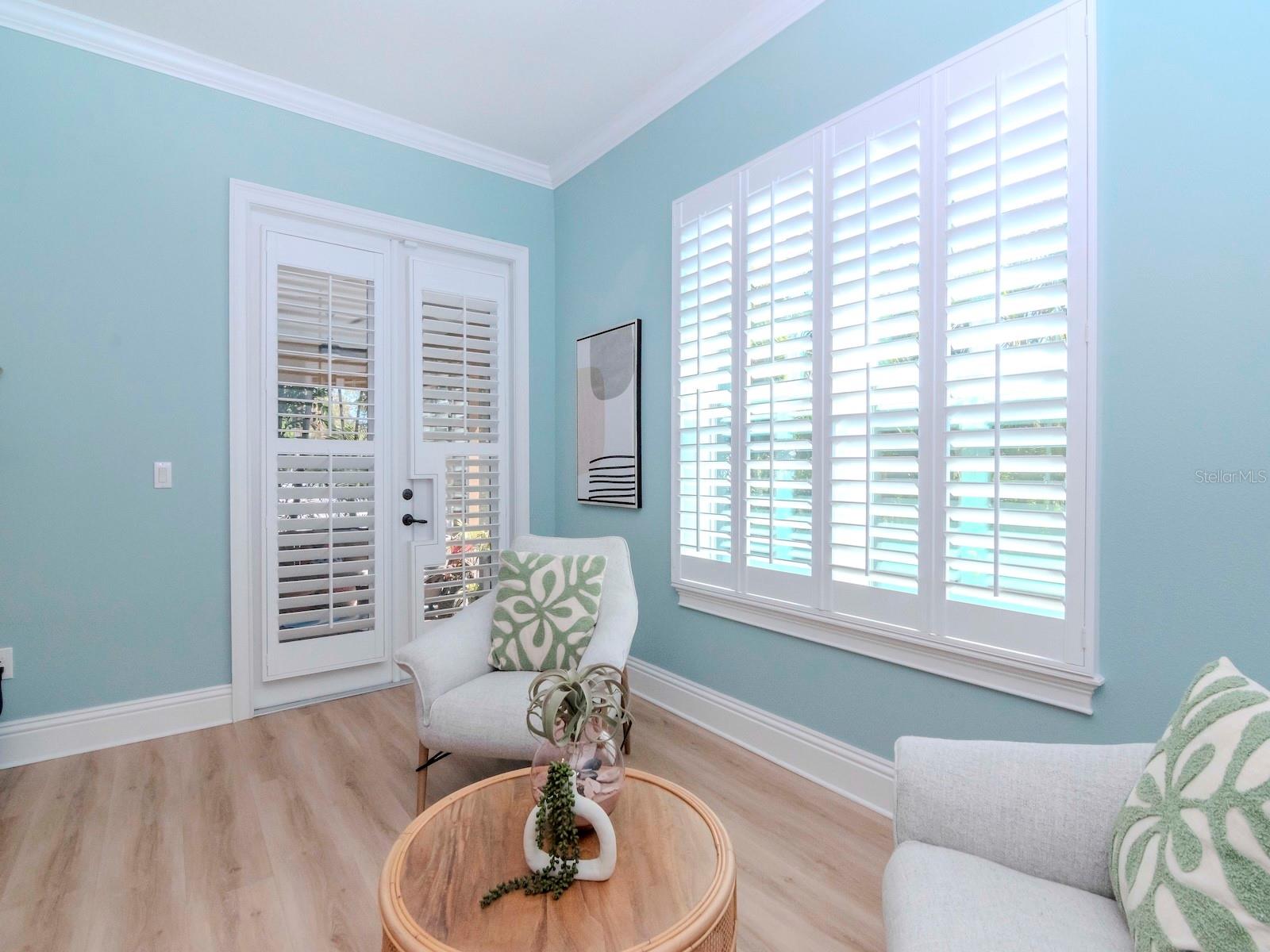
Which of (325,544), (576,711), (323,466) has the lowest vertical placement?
(576,711)

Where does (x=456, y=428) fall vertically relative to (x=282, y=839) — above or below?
above

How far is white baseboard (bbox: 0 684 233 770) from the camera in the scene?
95.3 inches

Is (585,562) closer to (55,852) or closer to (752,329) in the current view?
(752,329)

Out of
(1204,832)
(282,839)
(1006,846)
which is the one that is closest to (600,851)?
(1006,846)

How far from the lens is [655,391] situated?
2973mm

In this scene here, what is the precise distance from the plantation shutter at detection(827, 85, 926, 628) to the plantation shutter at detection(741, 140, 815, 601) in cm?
11

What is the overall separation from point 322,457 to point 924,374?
8.52ft

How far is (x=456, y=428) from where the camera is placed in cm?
345

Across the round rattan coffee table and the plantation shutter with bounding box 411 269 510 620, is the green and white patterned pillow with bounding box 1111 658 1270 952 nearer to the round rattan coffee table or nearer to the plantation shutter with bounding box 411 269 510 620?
the round rattan coffee table

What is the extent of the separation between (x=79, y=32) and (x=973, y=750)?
3752 millimetres

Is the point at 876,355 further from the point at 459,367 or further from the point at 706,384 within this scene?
the point at 459,367

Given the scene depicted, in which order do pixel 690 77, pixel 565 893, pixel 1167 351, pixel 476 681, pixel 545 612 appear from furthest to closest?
pixel 690 77, pixel 545 612, pixel 476 681, pixel 1167 351, pixel 565 893

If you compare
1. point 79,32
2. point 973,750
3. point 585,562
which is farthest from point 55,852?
point 79,32

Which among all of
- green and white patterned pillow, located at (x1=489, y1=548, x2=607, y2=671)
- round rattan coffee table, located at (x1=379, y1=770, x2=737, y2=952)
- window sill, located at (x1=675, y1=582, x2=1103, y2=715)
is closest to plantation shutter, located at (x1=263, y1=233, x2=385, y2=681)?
green and white patterned pillow, located at (x1=489, y1=548, x2=607, y2=671)
